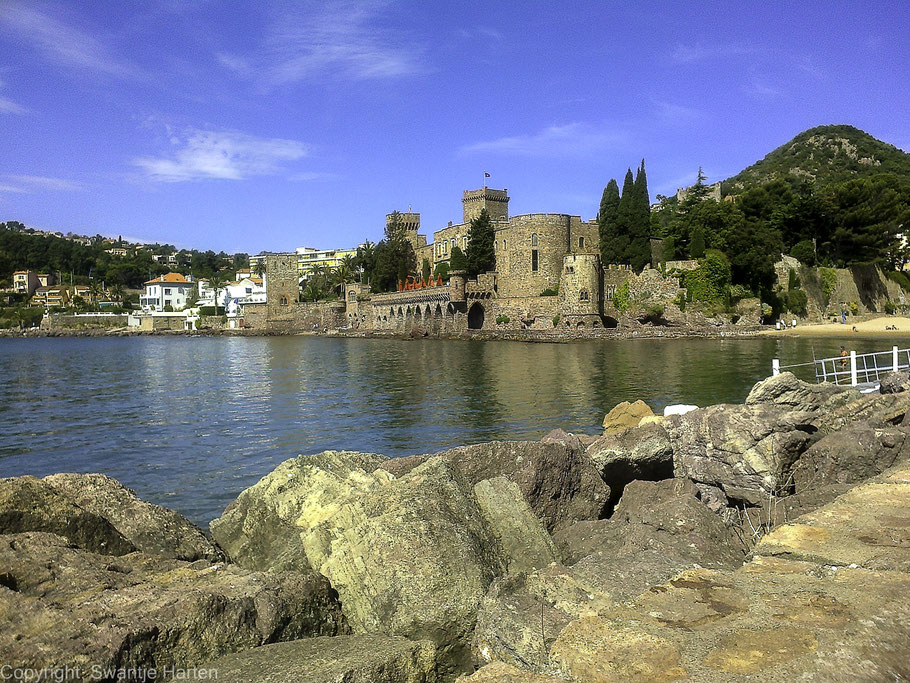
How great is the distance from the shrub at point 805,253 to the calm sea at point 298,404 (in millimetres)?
18777

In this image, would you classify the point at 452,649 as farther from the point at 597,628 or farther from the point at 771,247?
the point at 771,247

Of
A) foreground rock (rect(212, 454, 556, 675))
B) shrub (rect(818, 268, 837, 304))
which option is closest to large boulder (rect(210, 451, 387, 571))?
foreground rock (rect(212, 454, 556, 675))

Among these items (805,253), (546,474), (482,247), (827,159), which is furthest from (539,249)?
(827,159)

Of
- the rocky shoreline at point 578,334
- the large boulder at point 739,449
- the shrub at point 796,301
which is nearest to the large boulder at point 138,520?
the large boulder at point 739,449

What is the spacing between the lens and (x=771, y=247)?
52.7 metres

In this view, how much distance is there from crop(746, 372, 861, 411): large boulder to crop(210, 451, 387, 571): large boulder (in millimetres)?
6473

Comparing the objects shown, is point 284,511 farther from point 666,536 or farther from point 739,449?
point 739,449

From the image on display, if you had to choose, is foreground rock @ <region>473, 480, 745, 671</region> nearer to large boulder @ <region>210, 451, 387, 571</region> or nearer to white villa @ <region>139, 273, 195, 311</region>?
large boulder @ <region>210, 451, 387, 571</region>

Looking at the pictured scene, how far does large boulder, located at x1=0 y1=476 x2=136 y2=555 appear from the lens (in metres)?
4.83

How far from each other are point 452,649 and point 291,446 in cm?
1175

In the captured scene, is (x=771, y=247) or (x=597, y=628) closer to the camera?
(x=597, y=628)

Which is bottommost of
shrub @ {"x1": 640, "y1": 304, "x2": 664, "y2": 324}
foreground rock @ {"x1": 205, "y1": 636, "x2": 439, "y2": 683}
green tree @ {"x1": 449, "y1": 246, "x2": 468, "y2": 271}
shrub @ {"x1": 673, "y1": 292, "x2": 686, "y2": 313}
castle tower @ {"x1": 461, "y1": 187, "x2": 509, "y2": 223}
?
foreground rock @ {"x1": 205, "y1": 636, "x2": 439, "y2": 683}

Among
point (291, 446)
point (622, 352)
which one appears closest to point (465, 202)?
point (622, 352)

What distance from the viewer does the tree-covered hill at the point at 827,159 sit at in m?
94.1
